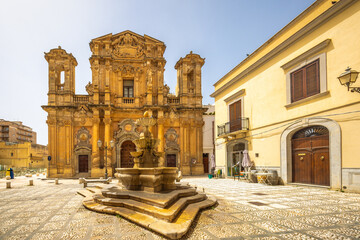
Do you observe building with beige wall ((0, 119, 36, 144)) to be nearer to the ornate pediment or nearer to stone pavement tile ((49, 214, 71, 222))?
the ornate pediment

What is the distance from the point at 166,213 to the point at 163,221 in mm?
189

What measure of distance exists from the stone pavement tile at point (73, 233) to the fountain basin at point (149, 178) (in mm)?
2537

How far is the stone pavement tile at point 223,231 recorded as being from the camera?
4.24m

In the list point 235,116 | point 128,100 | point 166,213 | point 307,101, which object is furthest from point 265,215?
point 128,100

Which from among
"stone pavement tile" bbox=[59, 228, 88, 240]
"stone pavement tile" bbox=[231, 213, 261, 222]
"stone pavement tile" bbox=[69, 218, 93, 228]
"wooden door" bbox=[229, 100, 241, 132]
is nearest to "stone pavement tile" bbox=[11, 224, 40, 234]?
"stone pavement tile" bbox=[69, 218, 93, 228]

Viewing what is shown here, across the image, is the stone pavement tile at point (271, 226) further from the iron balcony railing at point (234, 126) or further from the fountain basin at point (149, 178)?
the iron balcony railing at point (234, 126)

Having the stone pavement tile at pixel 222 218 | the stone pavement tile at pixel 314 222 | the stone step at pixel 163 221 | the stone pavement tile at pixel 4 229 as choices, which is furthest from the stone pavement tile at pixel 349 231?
the stone pavement tile at pixel 4 229

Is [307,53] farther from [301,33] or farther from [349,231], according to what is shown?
[349,231]

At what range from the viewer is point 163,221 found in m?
4.88

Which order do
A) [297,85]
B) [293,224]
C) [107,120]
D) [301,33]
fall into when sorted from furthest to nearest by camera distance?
[107,120]
[297,85]
[301,33]
[293,224]

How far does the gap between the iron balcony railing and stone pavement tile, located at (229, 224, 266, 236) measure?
11184 mm

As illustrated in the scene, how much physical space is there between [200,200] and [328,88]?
7552 millimetres

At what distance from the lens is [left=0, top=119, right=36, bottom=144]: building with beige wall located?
62.3 m

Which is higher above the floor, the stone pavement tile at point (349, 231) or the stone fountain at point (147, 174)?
the stone fountain at point (147, 174)
